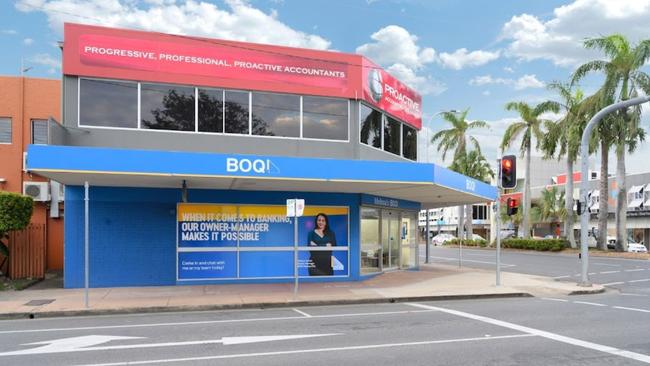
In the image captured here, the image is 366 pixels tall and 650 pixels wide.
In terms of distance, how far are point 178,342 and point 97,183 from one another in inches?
324

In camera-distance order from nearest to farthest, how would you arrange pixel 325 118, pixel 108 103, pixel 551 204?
pixel 108 103
pixel 325 118
pixel 551 204

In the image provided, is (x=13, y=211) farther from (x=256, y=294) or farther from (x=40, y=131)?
(x=256, y=294)

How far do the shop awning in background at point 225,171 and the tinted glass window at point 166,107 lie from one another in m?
1.98

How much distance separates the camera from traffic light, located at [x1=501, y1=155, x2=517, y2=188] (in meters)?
16.8

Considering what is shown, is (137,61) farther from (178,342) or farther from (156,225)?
(178,342)

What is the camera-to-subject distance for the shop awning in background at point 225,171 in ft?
41.8

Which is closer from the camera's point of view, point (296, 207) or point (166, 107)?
point (296, 207)

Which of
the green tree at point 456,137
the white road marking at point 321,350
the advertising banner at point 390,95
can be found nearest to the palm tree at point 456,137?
the green tree at point 456,137

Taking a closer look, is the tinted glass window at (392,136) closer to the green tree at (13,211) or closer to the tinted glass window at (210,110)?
the tinted glass window at (210,110)

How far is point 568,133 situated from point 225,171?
30253mm

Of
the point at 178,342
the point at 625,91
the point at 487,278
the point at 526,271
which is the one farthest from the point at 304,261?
the point at 625,91

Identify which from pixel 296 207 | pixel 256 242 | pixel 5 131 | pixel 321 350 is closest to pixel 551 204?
pixel 256 242

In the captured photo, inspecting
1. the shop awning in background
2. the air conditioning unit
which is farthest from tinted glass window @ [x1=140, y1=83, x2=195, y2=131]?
the air conditioning unit

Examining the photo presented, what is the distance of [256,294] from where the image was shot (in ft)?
48.4
